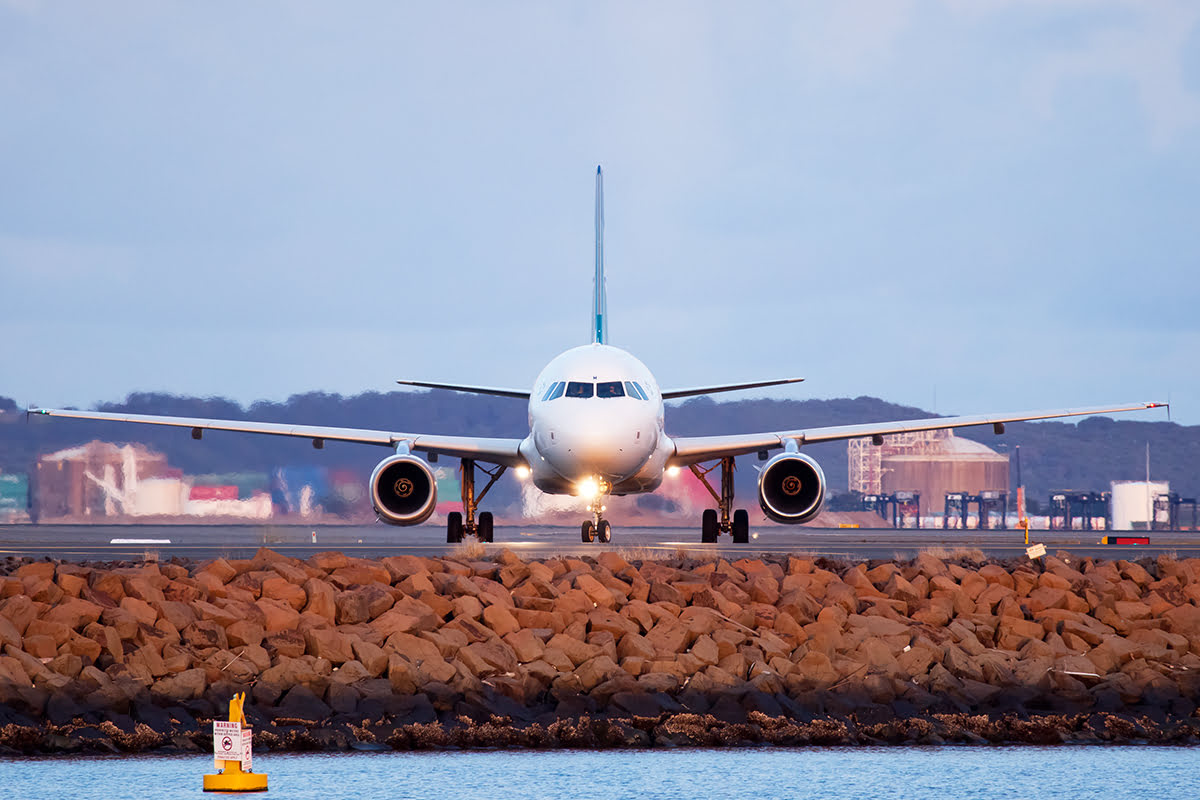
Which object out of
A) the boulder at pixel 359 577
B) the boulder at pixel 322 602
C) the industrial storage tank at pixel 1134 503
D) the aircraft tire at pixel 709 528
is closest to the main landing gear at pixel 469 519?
the aircraft tire at pixel 709 528

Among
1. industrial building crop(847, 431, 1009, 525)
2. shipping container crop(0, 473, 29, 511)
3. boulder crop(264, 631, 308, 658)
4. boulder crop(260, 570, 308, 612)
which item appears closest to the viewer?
boulder crop(264, 631, 308, 658)

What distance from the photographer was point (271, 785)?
9.92 meters

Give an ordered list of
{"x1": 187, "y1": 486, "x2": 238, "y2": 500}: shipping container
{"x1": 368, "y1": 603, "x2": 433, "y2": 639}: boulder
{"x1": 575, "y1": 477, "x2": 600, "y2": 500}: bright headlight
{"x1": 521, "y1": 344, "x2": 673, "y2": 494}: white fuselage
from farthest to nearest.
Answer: {"x1": 187, "y1": 486, "x2": 238, "y2": 500}: shipping container < {"x1": 575, "y1": 477, "x2": 600, "y2": 500}: bright headlight < {"x1": 521, "y1": 344, "x2": 673, "y2": 494}: white fuselage < {"x1": 368, "y1": 603, "x2": 433, "y2": 639}: boulder

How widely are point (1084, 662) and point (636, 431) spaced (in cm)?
1632

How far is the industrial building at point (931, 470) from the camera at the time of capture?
106 metres

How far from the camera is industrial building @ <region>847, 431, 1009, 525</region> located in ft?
347

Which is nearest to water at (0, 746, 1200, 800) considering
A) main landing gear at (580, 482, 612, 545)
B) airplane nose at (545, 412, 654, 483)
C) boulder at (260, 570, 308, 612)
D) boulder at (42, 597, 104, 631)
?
boulder at (42, 597, 104, 631)

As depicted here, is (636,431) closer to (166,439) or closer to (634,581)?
(634,581)

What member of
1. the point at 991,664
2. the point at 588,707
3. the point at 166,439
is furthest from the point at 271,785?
the point at 166,439

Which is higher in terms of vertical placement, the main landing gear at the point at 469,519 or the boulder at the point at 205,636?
the main landing gear at the point at 469,519

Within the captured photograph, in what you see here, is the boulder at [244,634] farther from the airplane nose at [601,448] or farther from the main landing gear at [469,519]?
the main landing gear at [469,519]

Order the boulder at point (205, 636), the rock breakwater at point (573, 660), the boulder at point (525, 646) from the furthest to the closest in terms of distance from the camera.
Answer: the boulder at point (205, 636) → the boulder at point (525, 646) → the rock breakwater at point (573, 660)

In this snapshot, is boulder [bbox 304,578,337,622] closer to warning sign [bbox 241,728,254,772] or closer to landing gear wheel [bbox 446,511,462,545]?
warning sign [bbox 241,728,254,772]

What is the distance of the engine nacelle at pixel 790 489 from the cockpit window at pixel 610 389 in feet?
11.6
